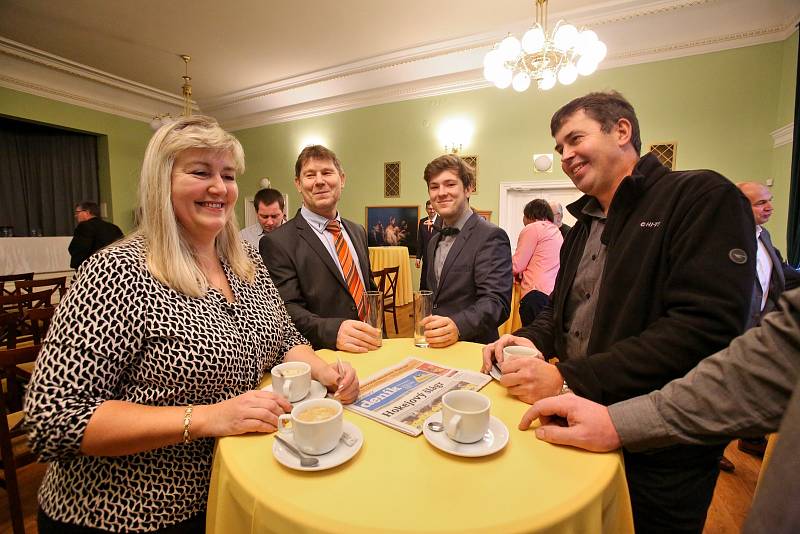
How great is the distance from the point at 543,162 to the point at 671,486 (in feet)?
17.6

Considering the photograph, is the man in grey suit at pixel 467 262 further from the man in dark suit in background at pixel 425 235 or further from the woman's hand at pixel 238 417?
the woman's hand at pixel 238 417

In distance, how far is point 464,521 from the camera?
0.65m

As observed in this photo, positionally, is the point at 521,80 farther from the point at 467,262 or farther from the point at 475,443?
the point at 475,443

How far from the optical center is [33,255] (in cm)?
657

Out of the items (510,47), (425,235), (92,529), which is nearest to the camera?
(92,529)

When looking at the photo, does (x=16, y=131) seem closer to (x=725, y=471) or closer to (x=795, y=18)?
(x=725, y=471)

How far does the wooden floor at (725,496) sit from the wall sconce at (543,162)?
4105mm

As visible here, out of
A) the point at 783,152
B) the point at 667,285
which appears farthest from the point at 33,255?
Result: the point at 783,152

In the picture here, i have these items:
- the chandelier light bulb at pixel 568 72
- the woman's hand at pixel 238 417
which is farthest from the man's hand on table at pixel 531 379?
the chandelier light bulb at pixel 568 72

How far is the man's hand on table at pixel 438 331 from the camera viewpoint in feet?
5.11

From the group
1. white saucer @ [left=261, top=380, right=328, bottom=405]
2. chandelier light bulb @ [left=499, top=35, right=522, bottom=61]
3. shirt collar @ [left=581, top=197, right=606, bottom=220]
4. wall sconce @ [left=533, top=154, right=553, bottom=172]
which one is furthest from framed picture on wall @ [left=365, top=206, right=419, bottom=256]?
white saucer @ [left=261, top=380, right=328, bottom=405]

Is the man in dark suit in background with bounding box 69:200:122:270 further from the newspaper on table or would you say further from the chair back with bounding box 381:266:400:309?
the newspaper on table

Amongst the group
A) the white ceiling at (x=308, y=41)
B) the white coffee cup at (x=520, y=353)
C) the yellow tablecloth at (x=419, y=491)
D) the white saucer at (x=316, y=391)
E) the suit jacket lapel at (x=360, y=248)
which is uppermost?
the white ceiling at (x=308, y=41)

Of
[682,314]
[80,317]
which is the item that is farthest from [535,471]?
[80,317]
